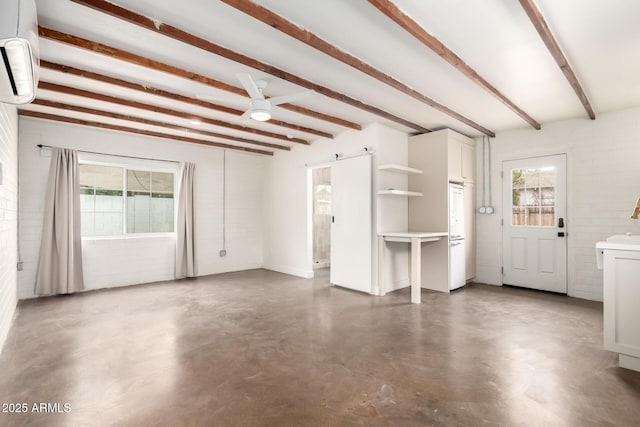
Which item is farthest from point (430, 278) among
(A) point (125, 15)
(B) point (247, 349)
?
(A) point (125, 15)

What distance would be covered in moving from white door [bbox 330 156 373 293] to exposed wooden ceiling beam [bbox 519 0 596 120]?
249 centimetres

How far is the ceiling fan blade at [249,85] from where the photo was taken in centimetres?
279

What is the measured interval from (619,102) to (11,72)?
600 centimetres

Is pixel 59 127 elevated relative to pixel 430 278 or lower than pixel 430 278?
elevated

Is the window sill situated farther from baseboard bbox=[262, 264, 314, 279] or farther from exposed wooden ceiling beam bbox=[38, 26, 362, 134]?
exposed wooden ceiling beam bbox=[38, 26, 362, 134]

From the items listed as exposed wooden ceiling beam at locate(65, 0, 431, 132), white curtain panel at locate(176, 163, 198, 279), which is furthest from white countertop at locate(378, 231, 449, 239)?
white curtain panel at locate(176, 163, 198, 279)

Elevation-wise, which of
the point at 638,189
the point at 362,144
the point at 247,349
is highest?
the point at 362,144

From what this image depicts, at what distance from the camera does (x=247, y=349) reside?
9.32 feet

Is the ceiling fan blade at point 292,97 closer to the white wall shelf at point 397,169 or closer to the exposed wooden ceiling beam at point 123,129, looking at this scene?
the white wall shelf at point 397,169

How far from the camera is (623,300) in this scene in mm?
2469

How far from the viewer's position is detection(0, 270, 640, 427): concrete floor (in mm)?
1920

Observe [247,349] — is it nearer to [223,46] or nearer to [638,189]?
[223,46]

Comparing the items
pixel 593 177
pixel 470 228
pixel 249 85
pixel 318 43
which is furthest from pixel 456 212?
pixel 249 85

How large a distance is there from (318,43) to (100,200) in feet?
15.5
